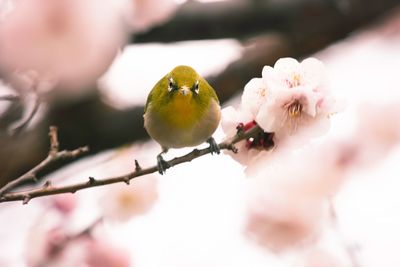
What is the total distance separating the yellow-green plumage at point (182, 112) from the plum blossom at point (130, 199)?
0.43 metres

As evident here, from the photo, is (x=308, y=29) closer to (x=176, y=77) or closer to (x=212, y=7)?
(x=212, y=7)

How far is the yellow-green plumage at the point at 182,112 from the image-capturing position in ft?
1.51

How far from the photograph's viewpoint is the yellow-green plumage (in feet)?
1.51

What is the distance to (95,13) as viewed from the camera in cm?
78

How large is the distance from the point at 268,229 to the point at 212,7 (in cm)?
39

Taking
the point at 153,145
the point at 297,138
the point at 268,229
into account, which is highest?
the point at 153,145

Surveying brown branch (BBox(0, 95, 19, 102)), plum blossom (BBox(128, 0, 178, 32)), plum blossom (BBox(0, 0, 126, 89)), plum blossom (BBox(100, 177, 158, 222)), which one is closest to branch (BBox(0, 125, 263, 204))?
brown branch (BBox(0, 95, 19, 102))

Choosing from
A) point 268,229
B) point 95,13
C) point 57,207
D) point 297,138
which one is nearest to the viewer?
point 297,138

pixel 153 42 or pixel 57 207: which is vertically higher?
pixel 153 42

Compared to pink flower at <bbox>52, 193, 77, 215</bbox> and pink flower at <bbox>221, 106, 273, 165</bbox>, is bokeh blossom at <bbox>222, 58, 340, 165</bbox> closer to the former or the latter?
pink flower at <bbox>221, 106, 273, 165</bbox>

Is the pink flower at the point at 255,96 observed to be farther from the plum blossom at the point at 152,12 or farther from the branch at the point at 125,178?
the plum blossom at the point at 152,12

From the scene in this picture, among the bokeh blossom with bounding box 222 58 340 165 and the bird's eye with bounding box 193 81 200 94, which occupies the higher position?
the bird's eye with bounding box 193 81 200 94

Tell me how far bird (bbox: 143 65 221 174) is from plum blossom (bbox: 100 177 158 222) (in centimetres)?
42

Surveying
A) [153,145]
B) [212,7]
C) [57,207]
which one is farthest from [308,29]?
[57,207]
